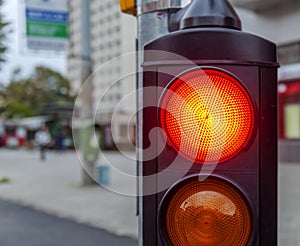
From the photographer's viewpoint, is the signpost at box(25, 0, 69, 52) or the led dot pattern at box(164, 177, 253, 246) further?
the signpost at box(25, 0, 69, 52)

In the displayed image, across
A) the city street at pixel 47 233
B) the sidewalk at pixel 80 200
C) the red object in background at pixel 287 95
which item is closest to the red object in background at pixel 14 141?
the sidewalk at pixel 80 200

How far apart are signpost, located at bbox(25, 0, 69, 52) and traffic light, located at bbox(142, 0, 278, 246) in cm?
828

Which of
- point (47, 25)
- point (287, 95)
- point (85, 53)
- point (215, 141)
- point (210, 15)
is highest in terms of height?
point (47, 25)

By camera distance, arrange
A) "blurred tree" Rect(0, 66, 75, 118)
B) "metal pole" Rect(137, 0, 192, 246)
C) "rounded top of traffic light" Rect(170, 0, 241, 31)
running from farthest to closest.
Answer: "blurred tree" Rect(0, 66, 75, 118) < "metal pole" Rect(137, 0, 192, 246) < "rounded top of traffic light" Rect(170, 0, 241, 31)

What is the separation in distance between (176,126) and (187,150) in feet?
0.26

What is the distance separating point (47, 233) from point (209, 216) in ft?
18.4

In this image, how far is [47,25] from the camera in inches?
383

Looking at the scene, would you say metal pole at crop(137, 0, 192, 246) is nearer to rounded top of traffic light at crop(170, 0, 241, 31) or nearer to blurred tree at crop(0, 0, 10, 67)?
rounded top of traffic light at crop(170, 0, 241, 31)

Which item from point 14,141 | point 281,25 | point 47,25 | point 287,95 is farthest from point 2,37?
point 14,141

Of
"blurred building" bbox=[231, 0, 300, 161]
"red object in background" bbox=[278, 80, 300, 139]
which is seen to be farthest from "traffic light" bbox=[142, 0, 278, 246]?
"red object in background" bbox=[278, 80, 300, 139]

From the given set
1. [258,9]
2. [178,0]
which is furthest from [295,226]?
[258,9]

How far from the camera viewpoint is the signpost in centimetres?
930

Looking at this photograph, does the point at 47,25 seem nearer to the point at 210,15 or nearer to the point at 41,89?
the point at 210,15

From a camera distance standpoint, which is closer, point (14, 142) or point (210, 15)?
point (210, 15)
